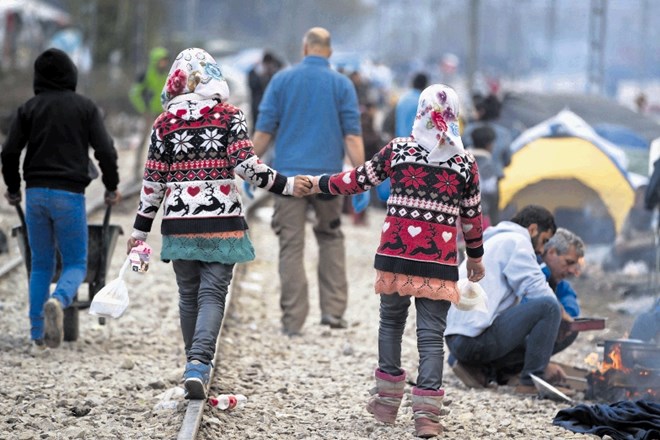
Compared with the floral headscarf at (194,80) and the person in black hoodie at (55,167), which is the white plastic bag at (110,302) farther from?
the person in black hoodie at (55,167)

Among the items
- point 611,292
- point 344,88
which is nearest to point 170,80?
point 344,88

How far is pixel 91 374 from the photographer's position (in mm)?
7879

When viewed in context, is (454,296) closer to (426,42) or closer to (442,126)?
(442,126)

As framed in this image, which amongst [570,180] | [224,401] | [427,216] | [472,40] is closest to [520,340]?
[427,216]

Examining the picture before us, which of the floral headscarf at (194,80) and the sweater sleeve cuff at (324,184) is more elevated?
the floral headscarf at (194,80)

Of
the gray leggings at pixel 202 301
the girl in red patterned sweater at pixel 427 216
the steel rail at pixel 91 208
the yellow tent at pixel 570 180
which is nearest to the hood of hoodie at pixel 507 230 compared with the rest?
the girl in red patterned sweater at pixel 427 216

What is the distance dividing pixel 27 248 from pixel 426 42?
432 feet

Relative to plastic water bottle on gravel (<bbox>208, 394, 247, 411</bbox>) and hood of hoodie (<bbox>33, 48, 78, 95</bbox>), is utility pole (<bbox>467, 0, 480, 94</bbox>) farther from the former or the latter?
plastic water bottle on gravel (<bbox>208, 394, 247, 411</bbox>)

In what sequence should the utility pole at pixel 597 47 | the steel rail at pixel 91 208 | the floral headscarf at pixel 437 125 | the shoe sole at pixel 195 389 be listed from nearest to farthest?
the floral headscarf at pixel 437 125
the shoe sole at pixel 195 389
the steel rail at pixel 91 208
the utility pole at pixel 597 47

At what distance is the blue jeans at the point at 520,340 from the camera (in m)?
7.68

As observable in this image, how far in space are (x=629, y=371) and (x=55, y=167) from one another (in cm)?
360

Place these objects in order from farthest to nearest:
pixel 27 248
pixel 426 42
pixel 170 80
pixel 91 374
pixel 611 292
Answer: pixel 426 42 < pixel 611 292 < pixel 27 248 < pixel 91 374 < pixel 170 80

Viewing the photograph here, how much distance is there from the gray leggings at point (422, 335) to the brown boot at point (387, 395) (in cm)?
4

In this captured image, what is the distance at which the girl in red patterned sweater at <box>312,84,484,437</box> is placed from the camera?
6375 mm
